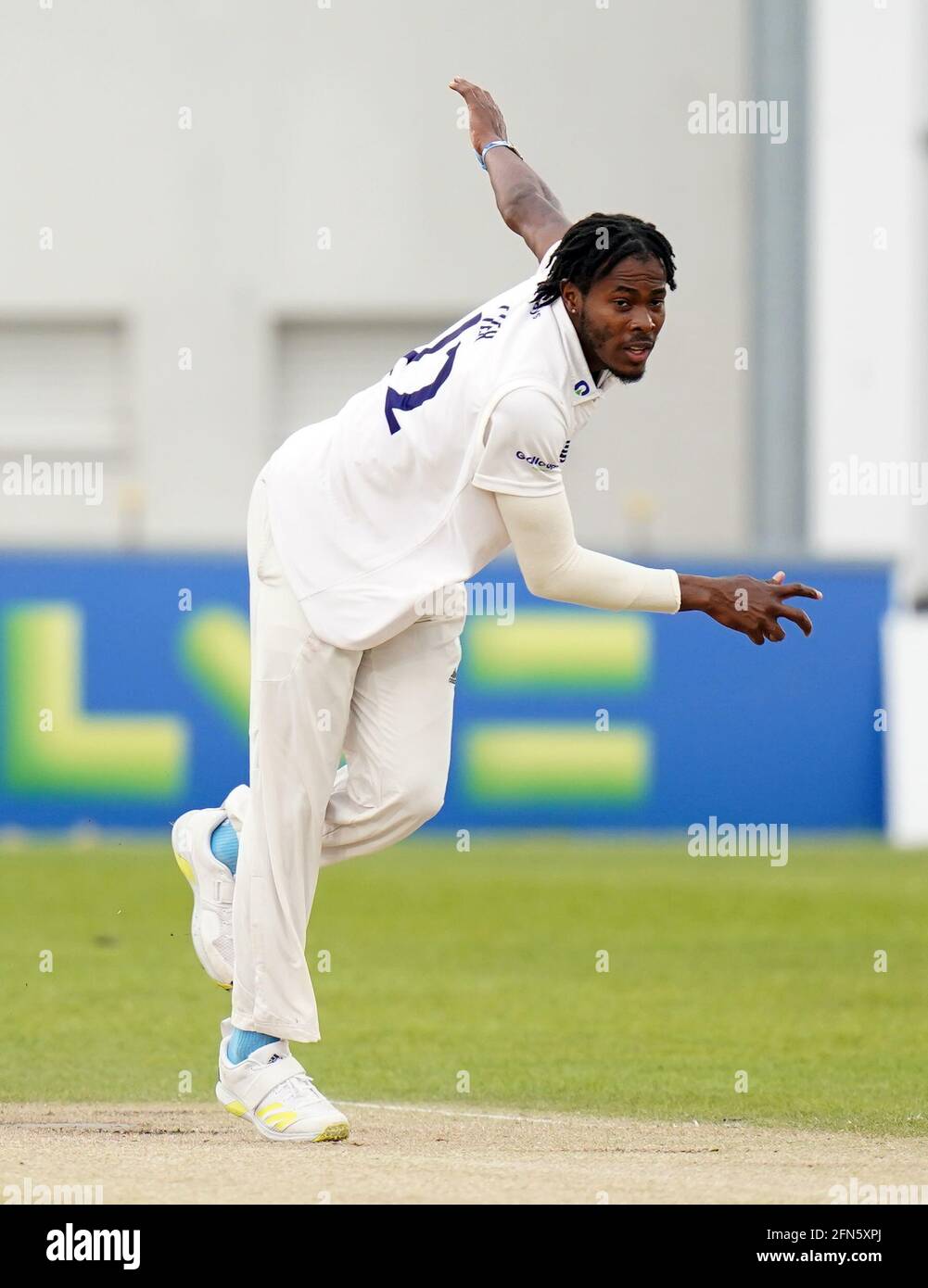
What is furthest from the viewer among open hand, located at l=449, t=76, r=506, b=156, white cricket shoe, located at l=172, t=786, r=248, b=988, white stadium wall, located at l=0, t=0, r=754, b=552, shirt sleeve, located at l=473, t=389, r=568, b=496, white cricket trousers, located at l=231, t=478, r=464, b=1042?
white stadium wall, located at l=0, t=0, r=754, b=552

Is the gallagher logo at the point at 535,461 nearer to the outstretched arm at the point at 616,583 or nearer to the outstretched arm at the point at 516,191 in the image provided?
the outstretched arm at the point at 616,583

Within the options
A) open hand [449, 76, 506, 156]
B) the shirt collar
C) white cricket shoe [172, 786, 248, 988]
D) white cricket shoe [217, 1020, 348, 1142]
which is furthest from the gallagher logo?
white cricket shoe [217, 1020, 348, 1142]

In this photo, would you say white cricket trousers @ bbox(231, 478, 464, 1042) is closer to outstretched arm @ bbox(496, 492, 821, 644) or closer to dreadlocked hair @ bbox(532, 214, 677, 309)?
outstretched arm @ bbox(496, 492, 821, 644)

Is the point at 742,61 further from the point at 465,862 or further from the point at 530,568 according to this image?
the point at 530,568

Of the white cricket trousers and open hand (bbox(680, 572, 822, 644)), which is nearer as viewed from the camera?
open hand (bbox(680, 572, 822, 644))

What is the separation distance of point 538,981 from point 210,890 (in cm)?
420

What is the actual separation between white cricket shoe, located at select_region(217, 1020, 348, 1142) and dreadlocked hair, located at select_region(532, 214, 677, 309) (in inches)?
87.8

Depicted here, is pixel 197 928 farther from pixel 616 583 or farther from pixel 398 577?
pixel 616 583

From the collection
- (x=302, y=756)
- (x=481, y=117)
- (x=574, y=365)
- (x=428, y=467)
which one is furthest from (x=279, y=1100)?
(x=481, y=117)

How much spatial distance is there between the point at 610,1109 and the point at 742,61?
1613 cm

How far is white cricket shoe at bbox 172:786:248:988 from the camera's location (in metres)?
6.76

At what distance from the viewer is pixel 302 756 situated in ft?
21.0

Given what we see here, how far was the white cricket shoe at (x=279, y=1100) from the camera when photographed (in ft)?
21.0
